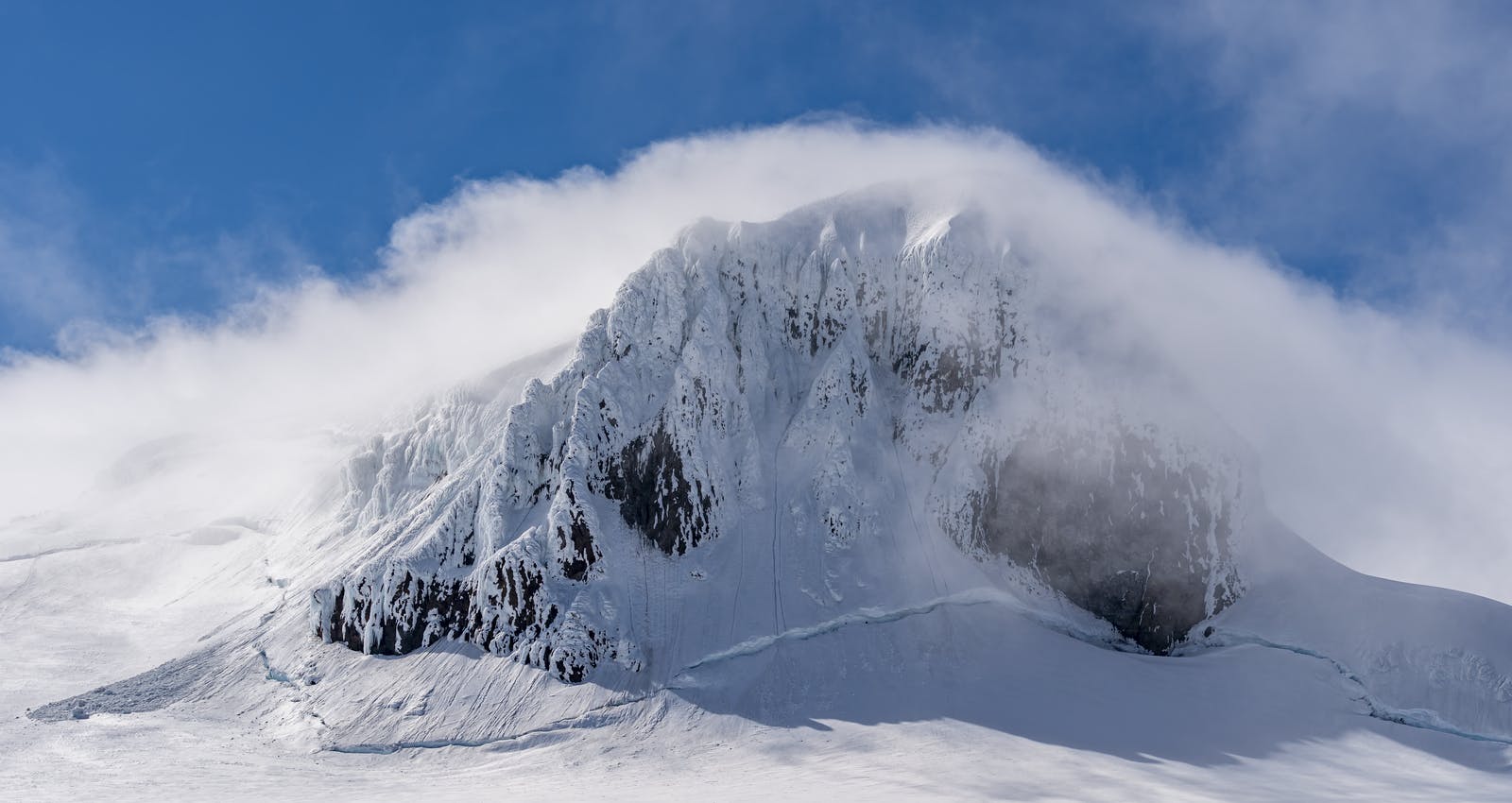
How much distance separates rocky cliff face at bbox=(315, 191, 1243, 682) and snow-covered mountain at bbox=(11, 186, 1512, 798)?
10.0 inches

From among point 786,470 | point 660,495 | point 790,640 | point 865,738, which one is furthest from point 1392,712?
point 660,495

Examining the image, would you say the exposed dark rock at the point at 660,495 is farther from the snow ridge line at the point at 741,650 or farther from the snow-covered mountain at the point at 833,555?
the snow ridge line at the point at 741,650

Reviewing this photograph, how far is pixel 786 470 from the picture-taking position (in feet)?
281

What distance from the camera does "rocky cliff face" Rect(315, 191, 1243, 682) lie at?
76.0 m

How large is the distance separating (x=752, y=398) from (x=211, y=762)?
48.2 m

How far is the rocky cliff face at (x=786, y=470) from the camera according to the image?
249 feet

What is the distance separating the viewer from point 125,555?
111 m

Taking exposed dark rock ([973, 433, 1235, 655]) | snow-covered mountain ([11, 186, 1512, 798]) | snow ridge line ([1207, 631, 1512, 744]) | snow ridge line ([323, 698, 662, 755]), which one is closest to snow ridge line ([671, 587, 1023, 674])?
snow-covered mountain ([11, 186, 1512, 798])

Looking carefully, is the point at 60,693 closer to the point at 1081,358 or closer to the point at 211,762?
the point at 211,762

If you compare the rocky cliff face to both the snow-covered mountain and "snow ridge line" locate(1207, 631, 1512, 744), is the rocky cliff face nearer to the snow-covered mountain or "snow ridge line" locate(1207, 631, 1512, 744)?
the snow-covered mountain

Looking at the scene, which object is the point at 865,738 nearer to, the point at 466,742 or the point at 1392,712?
the point at 466,742

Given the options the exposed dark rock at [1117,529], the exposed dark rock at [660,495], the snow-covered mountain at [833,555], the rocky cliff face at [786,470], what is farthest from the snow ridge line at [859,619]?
the exposed dark rock at [660,495]

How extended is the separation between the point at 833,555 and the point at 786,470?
8.80 m

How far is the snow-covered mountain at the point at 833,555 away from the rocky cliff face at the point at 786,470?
25 cm
